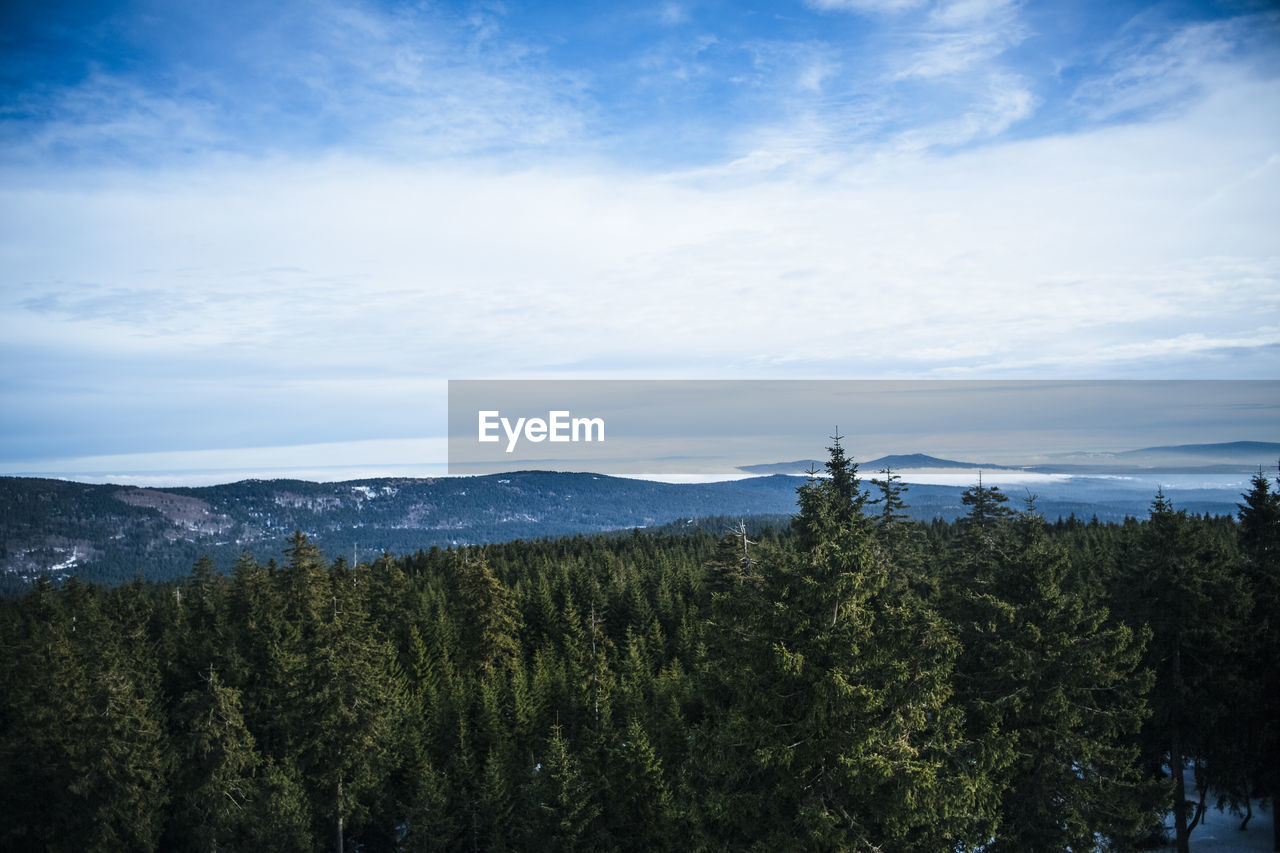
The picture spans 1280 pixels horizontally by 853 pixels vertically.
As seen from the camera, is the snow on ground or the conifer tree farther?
the snow on ground

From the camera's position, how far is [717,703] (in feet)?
57.7

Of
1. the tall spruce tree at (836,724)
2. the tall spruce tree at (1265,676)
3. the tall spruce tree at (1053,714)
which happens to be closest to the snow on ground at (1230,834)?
the tall spruce tree at (1265,676)

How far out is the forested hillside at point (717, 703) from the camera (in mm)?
15430

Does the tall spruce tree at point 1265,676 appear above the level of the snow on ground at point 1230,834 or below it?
above

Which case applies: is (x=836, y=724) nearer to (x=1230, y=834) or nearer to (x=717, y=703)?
(x=717, y=703)

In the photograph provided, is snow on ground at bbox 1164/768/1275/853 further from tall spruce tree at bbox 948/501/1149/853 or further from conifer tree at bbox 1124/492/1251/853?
tall spruce tree at bbox 948/501/1149/853

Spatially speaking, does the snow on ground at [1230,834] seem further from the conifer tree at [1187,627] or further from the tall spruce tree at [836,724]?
the tall spruce tree at [836,724]

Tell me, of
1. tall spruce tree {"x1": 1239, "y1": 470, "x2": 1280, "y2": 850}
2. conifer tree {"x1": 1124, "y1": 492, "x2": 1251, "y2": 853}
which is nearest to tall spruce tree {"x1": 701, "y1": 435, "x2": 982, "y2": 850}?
conifer tree {"x1": 1124, "y1": 492, "x2": 1251, "y2": 853}

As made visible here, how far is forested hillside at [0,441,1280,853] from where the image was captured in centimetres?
1543

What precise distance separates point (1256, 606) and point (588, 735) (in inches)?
1019

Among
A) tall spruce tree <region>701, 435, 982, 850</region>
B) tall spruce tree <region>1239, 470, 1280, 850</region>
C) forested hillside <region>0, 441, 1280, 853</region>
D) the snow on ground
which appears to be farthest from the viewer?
the snow on ground

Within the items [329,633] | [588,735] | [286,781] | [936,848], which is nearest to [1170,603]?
[936,848]

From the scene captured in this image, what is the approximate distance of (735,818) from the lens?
15539 mm

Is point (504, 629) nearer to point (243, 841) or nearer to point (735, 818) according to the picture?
point (243, 841)
